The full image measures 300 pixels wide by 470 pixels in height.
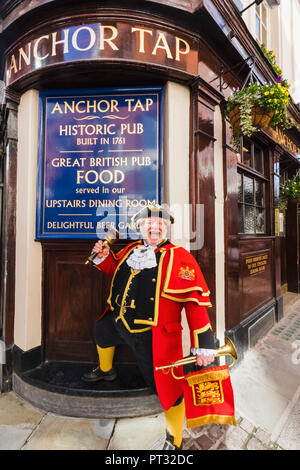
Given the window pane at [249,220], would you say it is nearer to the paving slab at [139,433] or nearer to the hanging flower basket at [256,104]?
the hanging flower basket at [256,104]

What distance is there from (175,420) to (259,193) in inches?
173

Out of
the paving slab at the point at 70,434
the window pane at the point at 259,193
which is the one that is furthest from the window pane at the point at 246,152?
the paving slab at the point at 70,434

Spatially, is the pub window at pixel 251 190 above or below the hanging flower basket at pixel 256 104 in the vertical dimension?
below

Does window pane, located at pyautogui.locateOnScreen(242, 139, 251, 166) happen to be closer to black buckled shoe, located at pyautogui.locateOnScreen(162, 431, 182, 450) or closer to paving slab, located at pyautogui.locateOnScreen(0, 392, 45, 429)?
black buckled shoe, located at pyautogui.locateOnScreen(162, 431, 182, 450)

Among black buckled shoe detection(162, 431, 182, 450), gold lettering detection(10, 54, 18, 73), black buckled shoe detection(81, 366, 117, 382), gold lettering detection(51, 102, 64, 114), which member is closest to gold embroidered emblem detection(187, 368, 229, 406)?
black buckled shoe detection(162, 431, 182, 450)

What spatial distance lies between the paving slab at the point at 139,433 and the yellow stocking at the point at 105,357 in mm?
521

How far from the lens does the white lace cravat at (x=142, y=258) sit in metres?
1.93

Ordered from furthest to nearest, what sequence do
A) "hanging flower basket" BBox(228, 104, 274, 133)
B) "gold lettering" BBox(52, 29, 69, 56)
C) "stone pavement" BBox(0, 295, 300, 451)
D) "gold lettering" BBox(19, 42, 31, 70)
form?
"hanging flower basket" BBox(228, 104, 274, 133)
"gold lettering" BBox(19, 42, 31, 70)
"gold lettering" BBox(52, 29, 69, 56)
"stone pavement" BBox(0, 295, 300, 451)

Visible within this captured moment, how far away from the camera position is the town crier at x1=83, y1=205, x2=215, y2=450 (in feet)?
5.77

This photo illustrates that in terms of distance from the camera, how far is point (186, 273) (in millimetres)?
1820

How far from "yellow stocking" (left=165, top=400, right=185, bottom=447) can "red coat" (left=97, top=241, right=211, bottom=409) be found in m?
0.14

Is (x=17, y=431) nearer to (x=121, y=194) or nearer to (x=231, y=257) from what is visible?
(x=121, y=194)

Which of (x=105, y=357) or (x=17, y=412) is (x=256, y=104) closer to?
(x=105, y=357)
